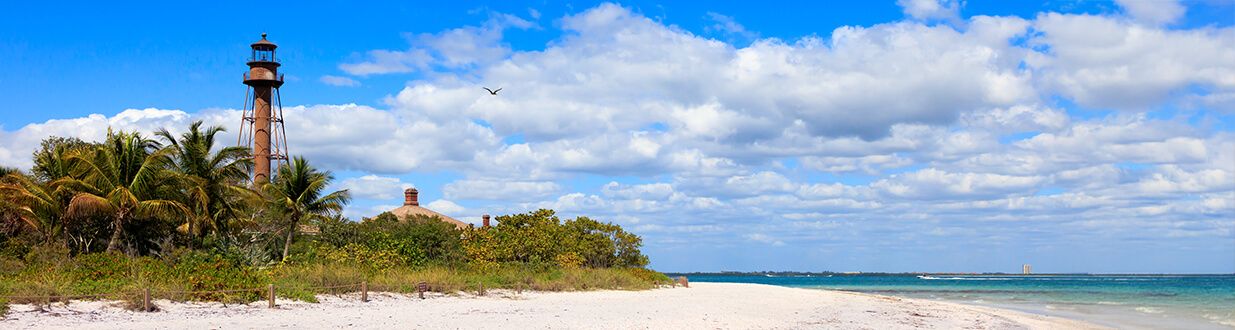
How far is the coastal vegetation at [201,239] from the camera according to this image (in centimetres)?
2523

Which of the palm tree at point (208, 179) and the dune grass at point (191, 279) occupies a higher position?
the palm tree at point (208, 179)

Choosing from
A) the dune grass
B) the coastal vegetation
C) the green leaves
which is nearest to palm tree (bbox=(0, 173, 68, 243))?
the coastal vegetation

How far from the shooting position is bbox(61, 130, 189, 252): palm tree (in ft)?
104

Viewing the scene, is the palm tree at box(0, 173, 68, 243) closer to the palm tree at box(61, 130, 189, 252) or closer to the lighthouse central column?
the palm tree at box(61, 130, 189, 252)

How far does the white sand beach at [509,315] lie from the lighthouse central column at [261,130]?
29.8 meters

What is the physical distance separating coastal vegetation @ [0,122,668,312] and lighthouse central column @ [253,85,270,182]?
10.5 m

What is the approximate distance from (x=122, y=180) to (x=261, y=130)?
92.3ft

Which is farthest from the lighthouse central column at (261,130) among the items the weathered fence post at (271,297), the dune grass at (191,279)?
the weathered fence post at (271,297)

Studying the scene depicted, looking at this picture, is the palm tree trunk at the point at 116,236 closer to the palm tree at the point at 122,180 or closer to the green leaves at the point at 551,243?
the palm tree at the point at 122,180

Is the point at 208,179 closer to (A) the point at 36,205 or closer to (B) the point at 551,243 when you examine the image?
(A) the point at 36,205

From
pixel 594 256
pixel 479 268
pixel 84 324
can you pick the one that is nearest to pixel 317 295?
pixel 84 324

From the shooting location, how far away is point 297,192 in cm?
4238

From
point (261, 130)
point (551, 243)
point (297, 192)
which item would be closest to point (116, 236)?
point (297, 192)

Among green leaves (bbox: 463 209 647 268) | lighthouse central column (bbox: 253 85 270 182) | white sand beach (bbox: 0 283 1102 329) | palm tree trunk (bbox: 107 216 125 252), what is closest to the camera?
white sand beach (bbox: 0 283 1102 329)
